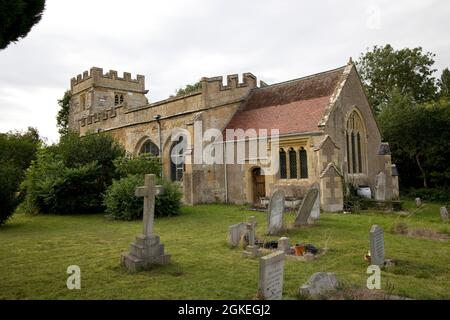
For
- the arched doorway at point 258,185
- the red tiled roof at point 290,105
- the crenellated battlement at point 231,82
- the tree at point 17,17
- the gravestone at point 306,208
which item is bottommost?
the gravestone at point 306,208

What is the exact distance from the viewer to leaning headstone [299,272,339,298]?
16.2 feet

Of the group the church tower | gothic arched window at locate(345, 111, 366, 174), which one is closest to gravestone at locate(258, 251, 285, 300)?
gothic arched window at locate(345, 111, 366, 174)

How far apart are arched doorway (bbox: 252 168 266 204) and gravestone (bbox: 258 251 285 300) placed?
1418 centimetres

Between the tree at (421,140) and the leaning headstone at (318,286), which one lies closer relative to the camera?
the leaning headstone at (318,286)

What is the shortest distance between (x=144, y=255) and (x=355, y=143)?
1560cm

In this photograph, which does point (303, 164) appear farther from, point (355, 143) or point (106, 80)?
point (106, 80)

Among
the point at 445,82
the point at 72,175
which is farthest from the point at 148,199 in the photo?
the point at 445,82

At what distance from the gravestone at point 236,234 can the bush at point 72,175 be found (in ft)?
32.1

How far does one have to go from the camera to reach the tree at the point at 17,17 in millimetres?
4992

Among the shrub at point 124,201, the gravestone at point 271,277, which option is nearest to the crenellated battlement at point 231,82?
the shrub at point 124,201

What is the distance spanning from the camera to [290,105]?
64.5 ft

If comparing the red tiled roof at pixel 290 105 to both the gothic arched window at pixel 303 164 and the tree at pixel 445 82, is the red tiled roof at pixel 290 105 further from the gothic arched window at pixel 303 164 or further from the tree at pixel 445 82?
the tree at pixel 445 82

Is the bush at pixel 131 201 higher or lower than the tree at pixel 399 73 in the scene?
lower
